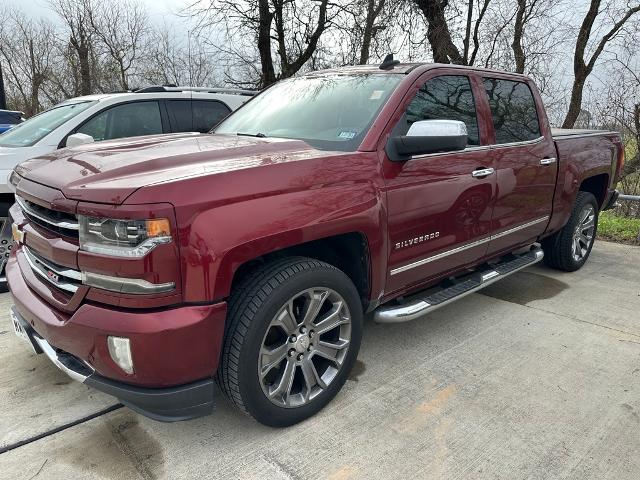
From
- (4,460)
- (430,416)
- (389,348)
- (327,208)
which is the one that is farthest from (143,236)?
(389,348)

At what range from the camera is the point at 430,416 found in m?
2.68

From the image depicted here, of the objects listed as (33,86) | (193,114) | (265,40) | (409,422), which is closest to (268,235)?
(409,422)

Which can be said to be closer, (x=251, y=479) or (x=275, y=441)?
(x=251, y=479)

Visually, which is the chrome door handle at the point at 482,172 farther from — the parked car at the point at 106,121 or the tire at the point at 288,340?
the parked car at the point at 106,121

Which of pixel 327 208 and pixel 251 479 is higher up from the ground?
pixel 327 208

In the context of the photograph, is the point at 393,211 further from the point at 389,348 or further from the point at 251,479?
the point at 251,479

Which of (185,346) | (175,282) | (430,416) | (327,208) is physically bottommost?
(430,416)

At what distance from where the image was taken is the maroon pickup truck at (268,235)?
2.00m

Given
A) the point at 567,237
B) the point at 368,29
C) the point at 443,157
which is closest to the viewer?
the point at 443,157

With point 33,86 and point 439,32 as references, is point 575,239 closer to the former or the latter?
point 439,32

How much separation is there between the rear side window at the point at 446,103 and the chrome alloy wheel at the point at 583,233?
224 cm

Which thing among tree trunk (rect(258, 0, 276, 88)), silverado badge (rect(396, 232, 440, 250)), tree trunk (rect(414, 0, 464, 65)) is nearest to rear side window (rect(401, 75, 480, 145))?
silverado badge (rect(396, 232, 440, 250))

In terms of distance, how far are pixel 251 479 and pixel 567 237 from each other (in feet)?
13.7

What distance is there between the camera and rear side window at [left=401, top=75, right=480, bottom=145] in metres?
3.12
